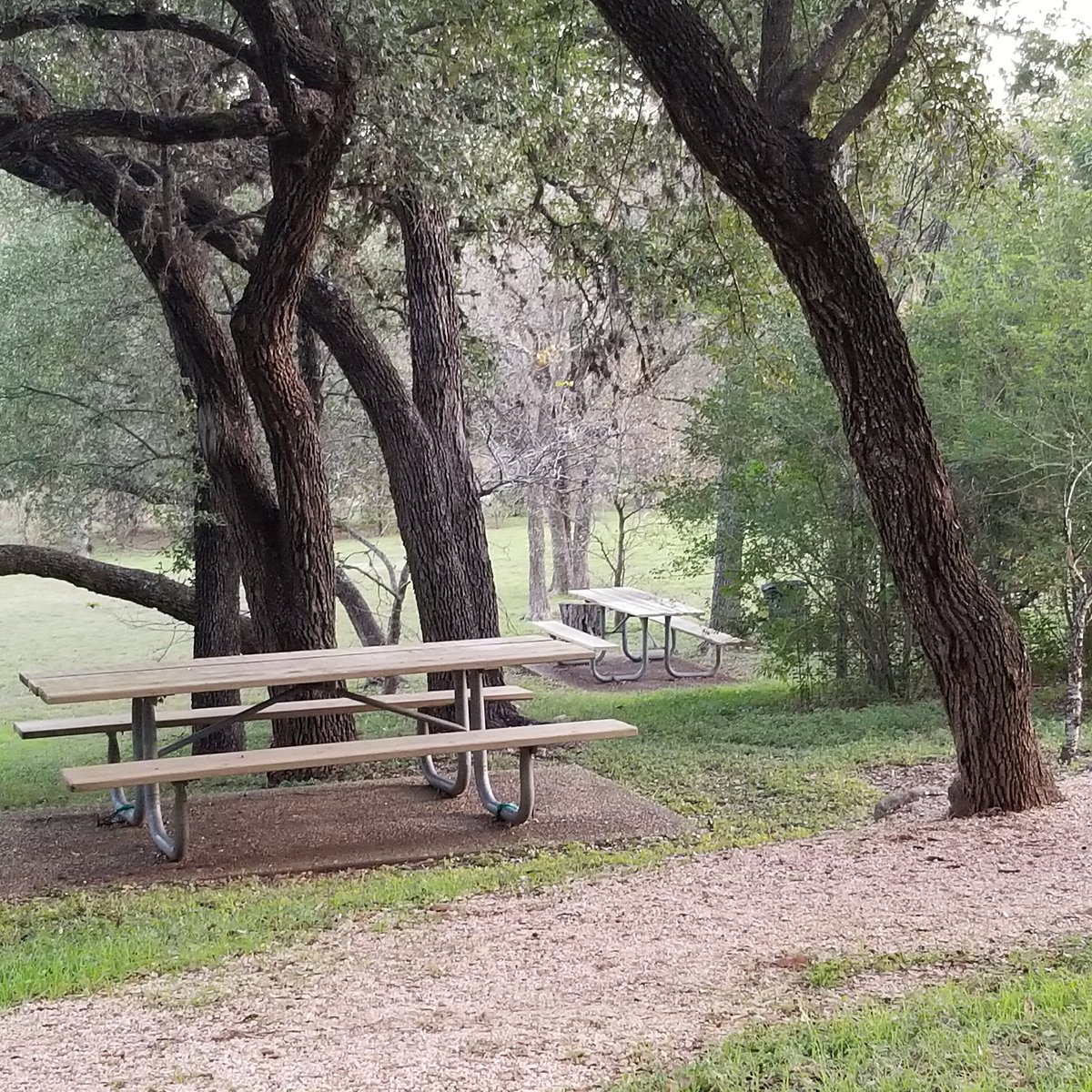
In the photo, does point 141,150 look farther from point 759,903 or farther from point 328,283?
point 759,903

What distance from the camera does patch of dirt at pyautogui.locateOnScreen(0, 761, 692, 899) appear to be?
572 centimetres

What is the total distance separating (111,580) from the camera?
9969 millimetres

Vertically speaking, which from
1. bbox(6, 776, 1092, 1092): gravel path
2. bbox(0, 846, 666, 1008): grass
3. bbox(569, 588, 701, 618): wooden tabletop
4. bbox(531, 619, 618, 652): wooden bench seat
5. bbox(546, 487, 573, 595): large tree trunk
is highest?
bbox(546, 487, 573, 595): large tree trunk

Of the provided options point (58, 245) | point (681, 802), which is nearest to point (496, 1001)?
point (681, 802)

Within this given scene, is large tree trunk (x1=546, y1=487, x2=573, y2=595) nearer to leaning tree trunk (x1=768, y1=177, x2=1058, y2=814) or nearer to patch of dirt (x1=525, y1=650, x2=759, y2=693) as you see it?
patch of dirt (x1=525, y1=650, x2=759, y2=693)

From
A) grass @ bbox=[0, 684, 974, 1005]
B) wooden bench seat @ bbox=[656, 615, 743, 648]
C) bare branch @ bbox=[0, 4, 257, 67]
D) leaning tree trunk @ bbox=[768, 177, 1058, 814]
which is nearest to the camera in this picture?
grass @ bbox=[0, 684, 974, 1005]

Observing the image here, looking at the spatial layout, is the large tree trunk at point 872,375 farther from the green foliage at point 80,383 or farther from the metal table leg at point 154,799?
the green foliage at point 80,383

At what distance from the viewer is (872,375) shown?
17.5 ft

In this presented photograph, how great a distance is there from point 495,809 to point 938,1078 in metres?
4.10

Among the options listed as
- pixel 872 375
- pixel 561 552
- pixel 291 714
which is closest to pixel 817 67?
pixel 872 375

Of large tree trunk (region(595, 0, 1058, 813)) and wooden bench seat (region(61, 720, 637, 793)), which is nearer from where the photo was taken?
large tree trunk (region(595, 0, 1058, 813))

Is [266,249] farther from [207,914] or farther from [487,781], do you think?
[207,914]

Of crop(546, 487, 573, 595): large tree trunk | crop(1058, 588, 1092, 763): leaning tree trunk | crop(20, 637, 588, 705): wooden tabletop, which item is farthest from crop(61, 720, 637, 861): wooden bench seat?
crop(546, 487, 573, 595): large tree trunk

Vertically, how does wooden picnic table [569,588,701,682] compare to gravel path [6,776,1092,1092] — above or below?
above
